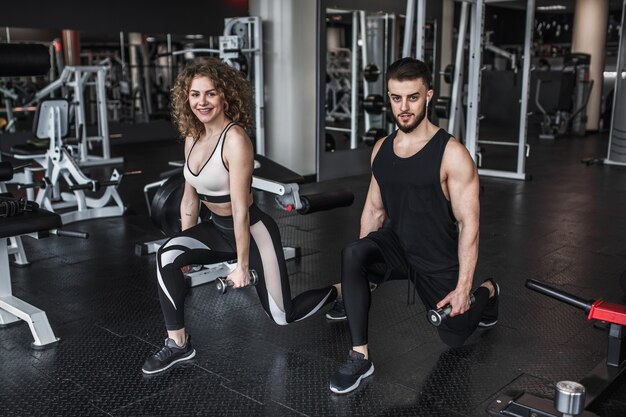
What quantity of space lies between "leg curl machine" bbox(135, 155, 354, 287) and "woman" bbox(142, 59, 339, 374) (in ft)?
2.00

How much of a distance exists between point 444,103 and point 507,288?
118 inches

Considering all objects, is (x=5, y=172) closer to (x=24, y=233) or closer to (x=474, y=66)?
(x=24, y=233)

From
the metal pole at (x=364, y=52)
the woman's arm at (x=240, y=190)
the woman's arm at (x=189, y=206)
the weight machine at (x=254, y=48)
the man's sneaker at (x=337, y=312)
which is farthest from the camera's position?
the metal pole at (x=364, y=52)

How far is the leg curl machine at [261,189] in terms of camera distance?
2830mm

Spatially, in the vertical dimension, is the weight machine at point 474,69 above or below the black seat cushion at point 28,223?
above

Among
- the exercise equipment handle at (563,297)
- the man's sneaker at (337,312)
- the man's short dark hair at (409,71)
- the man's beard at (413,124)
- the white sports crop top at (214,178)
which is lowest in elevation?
the man's sneaker at (337,312)

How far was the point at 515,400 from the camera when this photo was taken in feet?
6.01

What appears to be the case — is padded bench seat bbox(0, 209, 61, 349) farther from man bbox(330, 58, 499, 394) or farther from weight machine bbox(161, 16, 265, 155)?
weight machine bbox(161, 16, 265, 155)

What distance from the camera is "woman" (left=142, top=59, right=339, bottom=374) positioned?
2.05m

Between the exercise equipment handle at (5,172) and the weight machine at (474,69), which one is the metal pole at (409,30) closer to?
the weight machine at (474,69)

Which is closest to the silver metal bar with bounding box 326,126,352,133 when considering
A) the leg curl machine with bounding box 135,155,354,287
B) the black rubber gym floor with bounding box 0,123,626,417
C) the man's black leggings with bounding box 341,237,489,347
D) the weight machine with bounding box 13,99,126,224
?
the weight machine with bounding box 13,99,126,224

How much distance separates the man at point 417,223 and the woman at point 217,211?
0.30 m

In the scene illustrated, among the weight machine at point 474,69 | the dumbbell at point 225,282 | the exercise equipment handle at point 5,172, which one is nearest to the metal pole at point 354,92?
the weight machine at point 474,69

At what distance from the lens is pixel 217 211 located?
2188 millimetres
